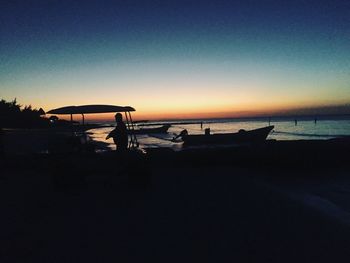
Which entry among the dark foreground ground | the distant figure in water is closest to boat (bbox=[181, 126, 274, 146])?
the dark foreground ground

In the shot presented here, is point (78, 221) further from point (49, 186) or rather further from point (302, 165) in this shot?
point (302, 165)

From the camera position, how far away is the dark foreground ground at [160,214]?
204 inches

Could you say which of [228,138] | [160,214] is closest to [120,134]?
[160,214]

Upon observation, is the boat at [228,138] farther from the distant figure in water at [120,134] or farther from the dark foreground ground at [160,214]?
the distant figure in water at [120,134]

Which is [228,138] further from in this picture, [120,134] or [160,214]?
[160,214]

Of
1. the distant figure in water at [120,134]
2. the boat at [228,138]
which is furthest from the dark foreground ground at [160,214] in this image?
the boat at [228,138]

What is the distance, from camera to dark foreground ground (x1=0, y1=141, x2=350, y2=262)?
5191 millimetres

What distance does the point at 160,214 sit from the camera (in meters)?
7.16

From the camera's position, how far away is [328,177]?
559 inches

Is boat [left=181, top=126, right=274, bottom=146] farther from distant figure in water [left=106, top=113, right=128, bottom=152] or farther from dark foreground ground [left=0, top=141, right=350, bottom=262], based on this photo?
distant figure in water [left=106, top=113, right=128, bottom=152]

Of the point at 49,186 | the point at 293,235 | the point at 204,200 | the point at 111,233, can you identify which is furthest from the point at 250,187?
the point at 49,186

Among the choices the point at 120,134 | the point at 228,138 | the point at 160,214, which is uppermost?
the point at 120,134

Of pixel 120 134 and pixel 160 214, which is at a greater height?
pixel 120 134

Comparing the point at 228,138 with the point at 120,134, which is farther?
the point at 228,138
